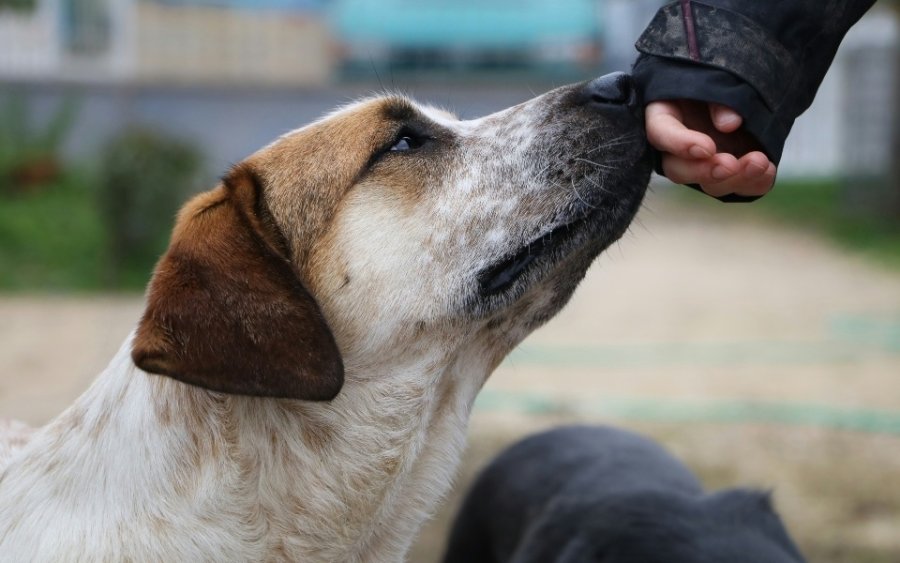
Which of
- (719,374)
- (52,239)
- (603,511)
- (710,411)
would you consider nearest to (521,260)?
(603,511)

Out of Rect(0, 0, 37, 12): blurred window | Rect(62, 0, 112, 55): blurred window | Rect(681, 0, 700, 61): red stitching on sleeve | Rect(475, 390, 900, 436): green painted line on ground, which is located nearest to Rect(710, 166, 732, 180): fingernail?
Rect(681, 0, 700, 61): red stitching on sleeve

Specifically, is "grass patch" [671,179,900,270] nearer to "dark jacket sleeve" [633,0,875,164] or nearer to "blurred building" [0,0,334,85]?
"blurred building" [0,0,334,85]

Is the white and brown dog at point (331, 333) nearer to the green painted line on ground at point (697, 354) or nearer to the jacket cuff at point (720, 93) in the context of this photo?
the jacket cuff at point (720, 93)

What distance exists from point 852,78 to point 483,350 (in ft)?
56.3

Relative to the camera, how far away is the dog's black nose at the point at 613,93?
9.00ft

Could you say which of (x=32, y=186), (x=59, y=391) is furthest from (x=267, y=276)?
(x=32, y=186)

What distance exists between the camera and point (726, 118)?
2.46 metres

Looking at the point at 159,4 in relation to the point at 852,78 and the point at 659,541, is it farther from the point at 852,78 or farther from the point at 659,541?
the point at 659,541

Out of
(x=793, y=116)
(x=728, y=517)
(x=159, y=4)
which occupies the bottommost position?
→ (x=159, y=4)

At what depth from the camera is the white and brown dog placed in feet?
7.78

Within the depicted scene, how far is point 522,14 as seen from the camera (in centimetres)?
2255

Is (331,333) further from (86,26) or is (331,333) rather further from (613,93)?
(86,26)

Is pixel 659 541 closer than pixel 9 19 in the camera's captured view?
Yes

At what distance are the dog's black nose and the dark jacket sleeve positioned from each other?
107 mm
